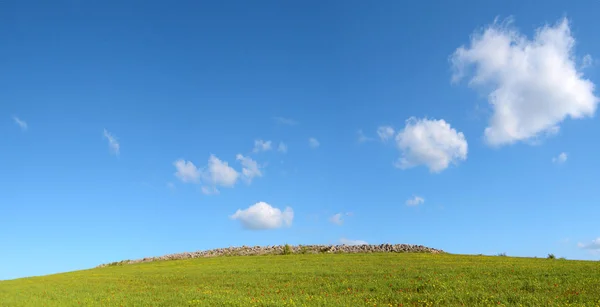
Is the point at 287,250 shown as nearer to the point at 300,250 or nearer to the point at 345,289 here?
the point at 300,250

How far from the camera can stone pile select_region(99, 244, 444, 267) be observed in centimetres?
6019

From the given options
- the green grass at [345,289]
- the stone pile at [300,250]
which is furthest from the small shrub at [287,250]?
the green grass at [345,289]

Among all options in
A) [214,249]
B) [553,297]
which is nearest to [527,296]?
[553,297]

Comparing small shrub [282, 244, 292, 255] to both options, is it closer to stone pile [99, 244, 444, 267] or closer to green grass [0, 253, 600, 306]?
stone pile [99, 244, 444, 267]

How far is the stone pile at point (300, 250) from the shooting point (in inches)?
2370

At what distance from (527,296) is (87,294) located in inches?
1147

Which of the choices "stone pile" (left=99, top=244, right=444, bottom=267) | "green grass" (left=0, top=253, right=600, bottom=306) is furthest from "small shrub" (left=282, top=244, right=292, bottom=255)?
"green grass" (left=0, top=253, right=600, bottom=306)

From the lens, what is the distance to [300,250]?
63531 millimetres

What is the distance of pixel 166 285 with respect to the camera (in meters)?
34.6

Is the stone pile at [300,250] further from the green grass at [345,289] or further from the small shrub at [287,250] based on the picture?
the green grass at [345,289]

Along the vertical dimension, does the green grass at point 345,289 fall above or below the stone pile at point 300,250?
below

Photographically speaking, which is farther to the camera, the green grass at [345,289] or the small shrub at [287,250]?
the small shrub at [287,250]

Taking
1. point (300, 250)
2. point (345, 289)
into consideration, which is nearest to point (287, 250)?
point (300, 250)

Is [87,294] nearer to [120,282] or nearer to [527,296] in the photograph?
[120,282]
